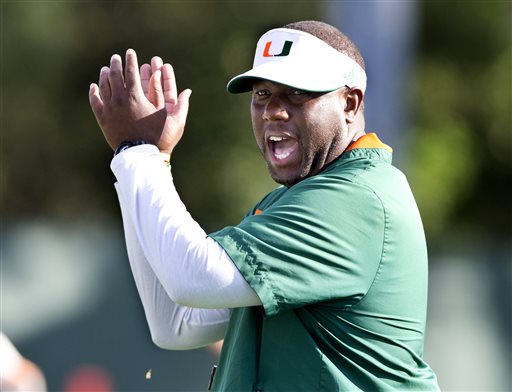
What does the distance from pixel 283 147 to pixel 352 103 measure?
0.89 ft

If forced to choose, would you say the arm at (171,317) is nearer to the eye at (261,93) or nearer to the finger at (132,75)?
the finger at (132,75)

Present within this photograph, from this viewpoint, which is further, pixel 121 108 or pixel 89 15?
pixel 89 15

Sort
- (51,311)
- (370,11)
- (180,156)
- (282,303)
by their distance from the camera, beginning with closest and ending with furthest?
(282,303) → (370,11) → (51,311) → (180,156)

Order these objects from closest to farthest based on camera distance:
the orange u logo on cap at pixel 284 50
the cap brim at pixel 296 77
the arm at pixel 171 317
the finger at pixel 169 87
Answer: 1. the cap brim at pixel 296 77
2. the orange u logo on cap at pixel 284 50
3. the finger at pixel 169 87
4. the arm at pixel 171 317

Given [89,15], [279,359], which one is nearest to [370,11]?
[279,359]

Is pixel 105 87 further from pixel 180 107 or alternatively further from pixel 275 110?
pixel 275 110

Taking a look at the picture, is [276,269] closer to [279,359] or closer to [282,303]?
[282,303]

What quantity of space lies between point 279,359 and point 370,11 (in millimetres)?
2533

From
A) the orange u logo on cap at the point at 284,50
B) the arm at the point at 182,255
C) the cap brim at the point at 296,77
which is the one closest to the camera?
the arm at the point at 182,255

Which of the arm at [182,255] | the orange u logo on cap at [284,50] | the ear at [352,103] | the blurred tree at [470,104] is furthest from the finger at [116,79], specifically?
the blurred tree at [470,104]

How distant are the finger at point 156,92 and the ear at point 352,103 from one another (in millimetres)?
570

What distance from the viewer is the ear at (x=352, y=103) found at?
3.30 m

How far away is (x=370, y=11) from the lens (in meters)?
5.12

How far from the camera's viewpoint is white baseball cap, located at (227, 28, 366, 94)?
10.4 feet
